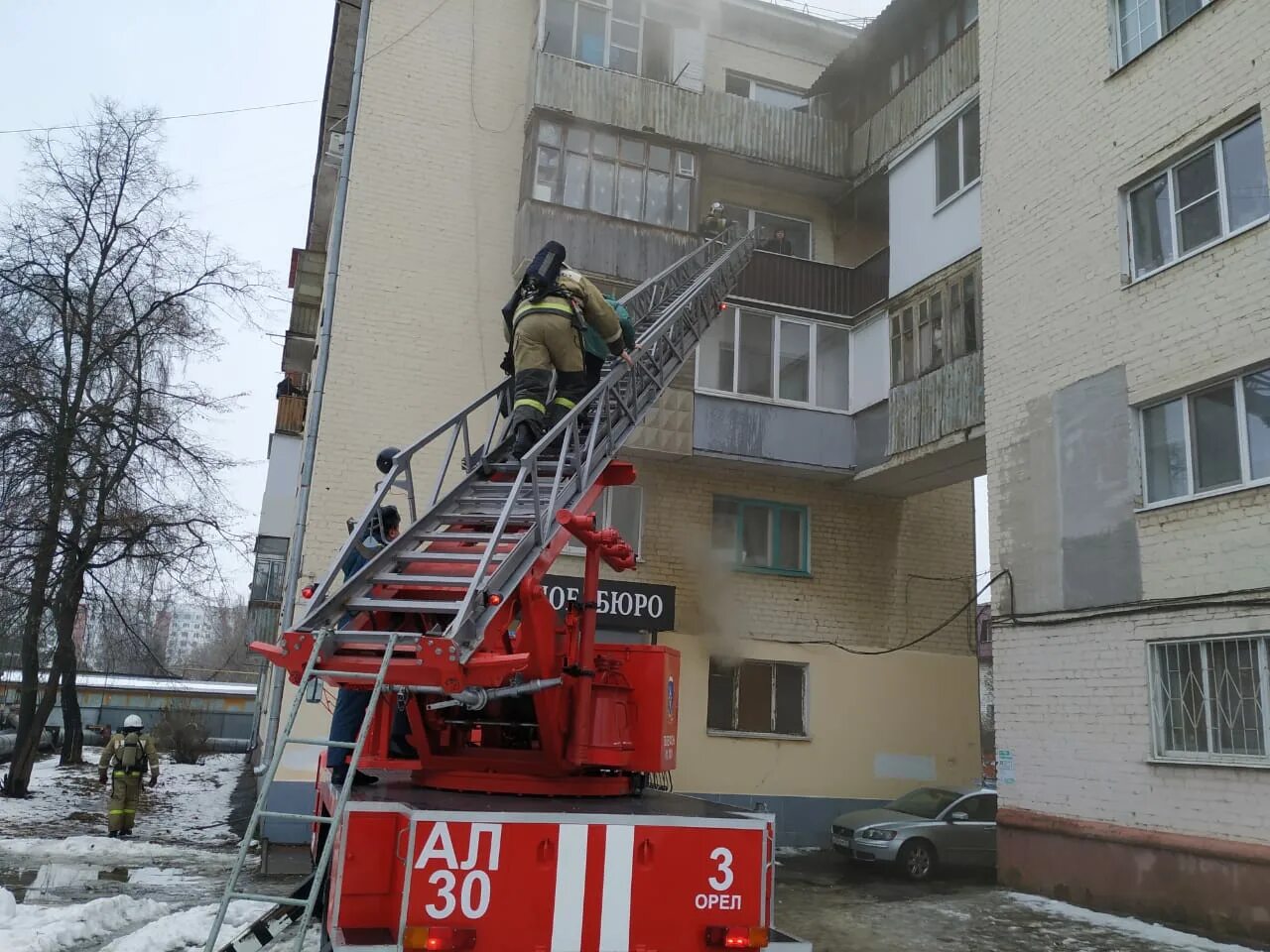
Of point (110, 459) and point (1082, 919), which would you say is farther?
point (110, 459)

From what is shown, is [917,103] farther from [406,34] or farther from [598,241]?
[406,34]

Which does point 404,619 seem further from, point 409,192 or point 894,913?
point 409,192

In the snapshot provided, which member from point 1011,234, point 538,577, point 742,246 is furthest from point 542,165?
point 538,577

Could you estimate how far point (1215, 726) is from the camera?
8945 millimetres

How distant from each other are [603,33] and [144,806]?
14.1 m

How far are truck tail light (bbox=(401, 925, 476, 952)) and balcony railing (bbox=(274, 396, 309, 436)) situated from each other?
1563cm

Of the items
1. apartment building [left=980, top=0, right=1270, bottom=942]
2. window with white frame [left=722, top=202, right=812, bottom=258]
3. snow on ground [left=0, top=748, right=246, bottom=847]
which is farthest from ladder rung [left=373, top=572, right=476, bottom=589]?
window with white frame [left=722, top=202, right=812, bottom=258]

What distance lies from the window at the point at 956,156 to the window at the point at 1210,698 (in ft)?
23.5

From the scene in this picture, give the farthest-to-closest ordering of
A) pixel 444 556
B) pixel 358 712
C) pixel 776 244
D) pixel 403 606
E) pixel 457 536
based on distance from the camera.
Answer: pixel 776 244, pixel 358 712, pixel 457 536, pixel 444 556, pixel 403 606

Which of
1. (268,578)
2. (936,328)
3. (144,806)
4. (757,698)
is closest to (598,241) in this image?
(936,328)

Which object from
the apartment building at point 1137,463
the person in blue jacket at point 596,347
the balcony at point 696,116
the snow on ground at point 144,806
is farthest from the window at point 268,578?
the apartment building at point 1137,463

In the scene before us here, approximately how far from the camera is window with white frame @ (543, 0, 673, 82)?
612 inches

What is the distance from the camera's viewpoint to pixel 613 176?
1502cm

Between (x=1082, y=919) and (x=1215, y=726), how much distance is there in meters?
2.16
